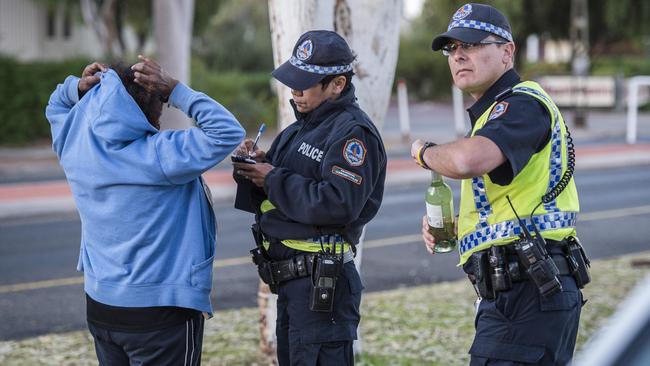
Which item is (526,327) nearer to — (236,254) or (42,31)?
(236,254)

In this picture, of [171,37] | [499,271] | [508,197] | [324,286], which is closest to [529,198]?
[508,197]

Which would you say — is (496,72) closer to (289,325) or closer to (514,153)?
(514,153)

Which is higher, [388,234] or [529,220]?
[529,220]

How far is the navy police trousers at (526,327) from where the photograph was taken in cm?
362

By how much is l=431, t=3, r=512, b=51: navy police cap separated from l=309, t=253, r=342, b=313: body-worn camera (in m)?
1.00

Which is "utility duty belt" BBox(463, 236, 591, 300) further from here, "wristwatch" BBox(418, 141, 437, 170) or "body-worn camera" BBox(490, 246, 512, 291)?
"wristwatch" BBox(418, 141, 437, 170)

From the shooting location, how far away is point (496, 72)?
379 centimetres

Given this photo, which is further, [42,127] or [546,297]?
[42,127]

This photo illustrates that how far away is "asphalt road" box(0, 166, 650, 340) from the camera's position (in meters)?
8.21

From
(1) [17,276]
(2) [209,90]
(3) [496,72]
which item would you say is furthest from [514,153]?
(2) [209,90]

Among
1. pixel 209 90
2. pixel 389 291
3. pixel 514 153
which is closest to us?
pixel 514 153

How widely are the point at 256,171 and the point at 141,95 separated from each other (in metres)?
0.54

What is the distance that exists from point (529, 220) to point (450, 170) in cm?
39

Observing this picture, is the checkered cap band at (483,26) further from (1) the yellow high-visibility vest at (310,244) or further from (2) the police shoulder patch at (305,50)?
(1) the yellow high-visibility vest at (310,244)
